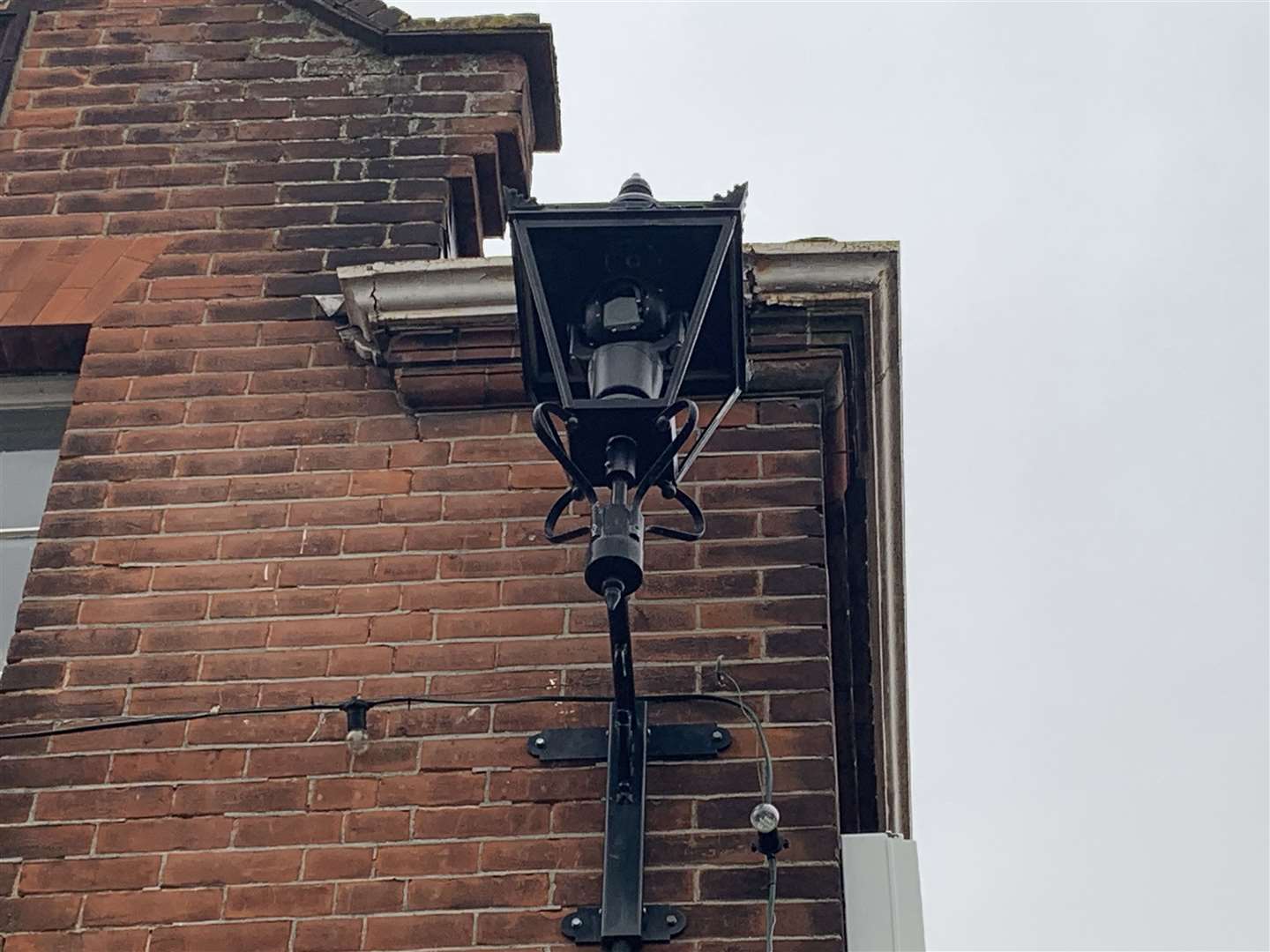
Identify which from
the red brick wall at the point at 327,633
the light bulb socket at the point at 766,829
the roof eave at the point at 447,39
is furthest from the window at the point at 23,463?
the light bulb socket at the point at 766,829

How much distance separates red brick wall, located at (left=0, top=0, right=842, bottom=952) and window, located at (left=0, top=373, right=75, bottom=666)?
0.21 meters

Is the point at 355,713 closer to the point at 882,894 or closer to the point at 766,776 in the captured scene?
the point at 766,776

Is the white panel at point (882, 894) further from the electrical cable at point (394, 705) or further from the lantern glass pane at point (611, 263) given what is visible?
the lantern glass pane at point (611, 263)

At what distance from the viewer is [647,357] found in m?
3.45

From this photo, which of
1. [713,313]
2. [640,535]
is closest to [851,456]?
[713,313]

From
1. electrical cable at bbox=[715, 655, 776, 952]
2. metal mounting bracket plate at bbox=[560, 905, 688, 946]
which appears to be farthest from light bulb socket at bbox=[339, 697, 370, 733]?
electrical cable at bbox=[715, 655, 776, 952]

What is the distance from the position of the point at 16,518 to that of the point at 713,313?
6.75 ft

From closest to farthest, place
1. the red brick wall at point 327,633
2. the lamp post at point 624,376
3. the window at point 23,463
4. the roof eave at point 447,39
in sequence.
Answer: the lamp post at point 624,376, the red brick wall at point 327,633, the window at point 23,463, the roof eave at point 447,39

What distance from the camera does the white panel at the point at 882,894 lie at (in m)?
3.77

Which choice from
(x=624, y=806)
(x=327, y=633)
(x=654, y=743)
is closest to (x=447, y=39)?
(x=327, y=633)

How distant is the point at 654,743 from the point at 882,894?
0.59m

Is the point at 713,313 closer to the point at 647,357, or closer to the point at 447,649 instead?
the point at 647,357

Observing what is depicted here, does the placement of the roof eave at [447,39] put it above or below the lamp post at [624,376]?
above

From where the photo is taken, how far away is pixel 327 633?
4.11m
